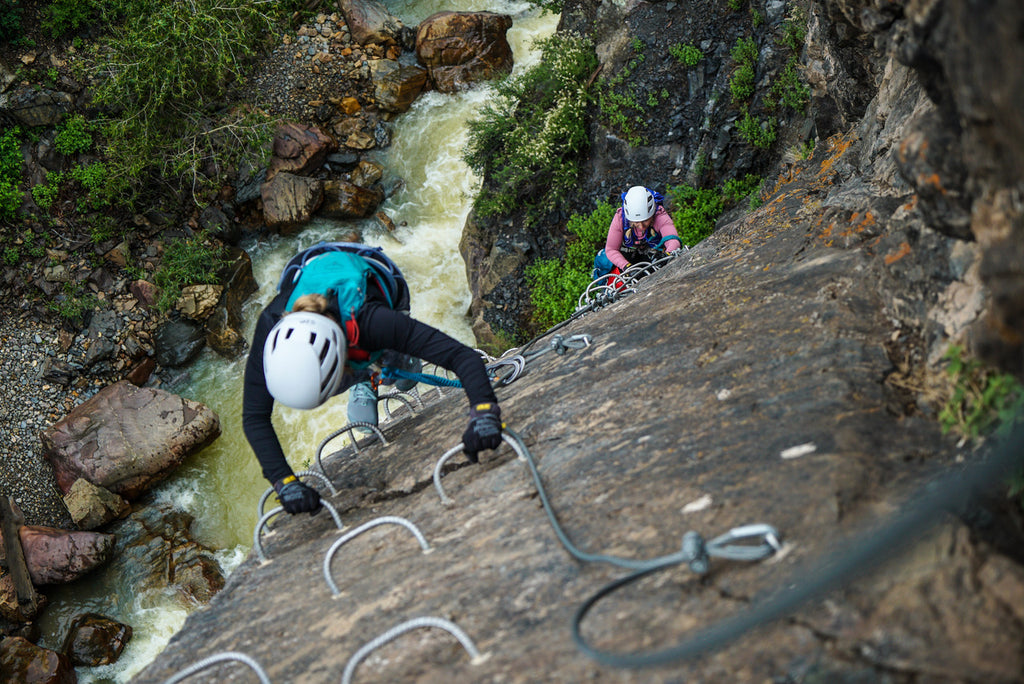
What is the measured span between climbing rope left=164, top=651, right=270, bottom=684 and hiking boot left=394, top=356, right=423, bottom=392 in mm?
2000

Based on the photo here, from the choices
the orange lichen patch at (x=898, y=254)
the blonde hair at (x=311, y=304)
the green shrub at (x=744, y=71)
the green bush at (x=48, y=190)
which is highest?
the green bush at (x=48, y=190)

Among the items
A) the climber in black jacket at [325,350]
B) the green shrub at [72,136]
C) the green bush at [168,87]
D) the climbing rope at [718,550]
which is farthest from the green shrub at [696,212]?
the green shrub at [72,136]

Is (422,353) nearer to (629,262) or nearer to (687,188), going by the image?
(629,262)

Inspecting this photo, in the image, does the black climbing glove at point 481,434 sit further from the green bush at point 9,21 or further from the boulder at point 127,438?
the green bush at point 9,21

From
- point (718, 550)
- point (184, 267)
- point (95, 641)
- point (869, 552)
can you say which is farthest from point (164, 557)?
point (869, 552)

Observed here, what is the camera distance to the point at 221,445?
10.2 metres

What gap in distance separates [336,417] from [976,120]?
9298 millimetres

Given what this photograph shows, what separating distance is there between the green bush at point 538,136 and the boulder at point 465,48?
95.4 inches

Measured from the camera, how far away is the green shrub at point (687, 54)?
898 centimetres

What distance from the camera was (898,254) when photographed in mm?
3037

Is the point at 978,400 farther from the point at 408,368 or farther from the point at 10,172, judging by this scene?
the point at 10,172

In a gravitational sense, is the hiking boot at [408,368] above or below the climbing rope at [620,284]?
above

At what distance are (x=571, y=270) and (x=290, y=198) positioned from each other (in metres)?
5.77

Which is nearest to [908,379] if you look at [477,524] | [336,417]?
[477,524]
